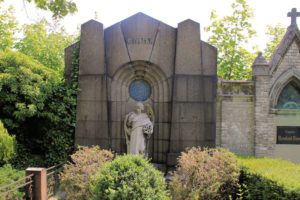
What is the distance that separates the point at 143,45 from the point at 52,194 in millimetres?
5387

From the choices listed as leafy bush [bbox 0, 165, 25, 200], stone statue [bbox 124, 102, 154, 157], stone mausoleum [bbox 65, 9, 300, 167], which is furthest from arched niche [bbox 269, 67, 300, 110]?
leafy bush [bbox 0, 165, 25, 200]

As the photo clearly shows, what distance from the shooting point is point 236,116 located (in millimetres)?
9914

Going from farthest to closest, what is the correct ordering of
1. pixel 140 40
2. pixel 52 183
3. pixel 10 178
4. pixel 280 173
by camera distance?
pixel 140 40, pixel 52 183, pixel 10 178, pixel 280 173

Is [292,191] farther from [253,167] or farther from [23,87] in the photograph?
[23,87]

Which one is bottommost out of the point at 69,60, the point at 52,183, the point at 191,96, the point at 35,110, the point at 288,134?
the point at 52,183

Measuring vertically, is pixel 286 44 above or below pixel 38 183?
above

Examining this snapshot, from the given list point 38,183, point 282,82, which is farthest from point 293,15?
point 38,183

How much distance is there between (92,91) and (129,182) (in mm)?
4722

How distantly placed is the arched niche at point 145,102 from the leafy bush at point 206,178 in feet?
8.53

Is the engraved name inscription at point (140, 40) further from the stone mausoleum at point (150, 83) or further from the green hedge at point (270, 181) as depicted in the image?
the green hedge at point (270, 181)

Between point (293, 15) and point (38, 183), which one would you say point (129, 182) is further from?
point (293, 15)

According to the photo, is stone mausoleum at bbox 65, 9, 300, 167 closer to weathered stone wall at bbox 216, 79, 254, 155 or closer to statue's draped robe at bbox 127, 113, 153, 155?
weathered stone wall at bbox 216, 79, 254, 155

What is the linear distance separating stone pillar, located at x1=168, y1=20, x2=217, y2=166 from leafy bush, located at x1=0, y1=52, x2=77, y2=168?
349 centimetres

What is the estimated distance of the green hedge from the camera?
15.5 ft
